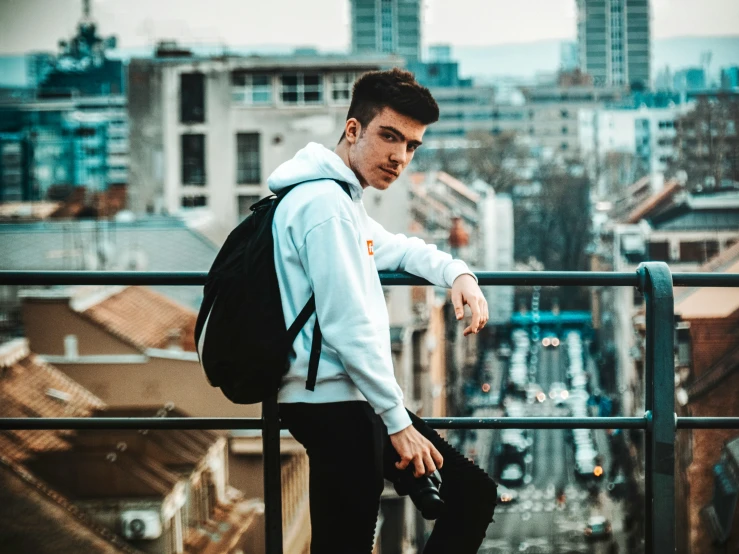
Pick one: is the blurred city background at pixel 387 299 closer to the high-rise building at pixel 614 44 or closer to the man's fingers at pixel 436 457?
the man's fingers at pixel 436 457

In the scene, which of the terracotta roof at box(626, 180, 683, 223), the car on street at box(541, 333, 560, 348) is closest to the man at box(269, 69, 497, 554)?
the terracotta roof at box(626, 180, 683, 223)

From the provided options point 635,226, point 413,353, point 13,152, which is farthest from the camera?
point 13,152

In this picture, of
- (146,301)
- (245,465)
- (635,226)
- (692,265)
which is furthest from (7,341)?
(635,226)

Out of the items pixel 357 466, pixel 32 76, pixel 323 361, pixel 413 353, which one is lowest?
pixel 413 353

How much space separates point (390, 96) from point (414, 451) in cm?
76

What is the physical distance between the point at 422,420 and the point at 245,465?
18.8 ft

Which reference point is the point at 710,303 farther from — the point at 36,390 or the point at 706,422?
the point at 706,422

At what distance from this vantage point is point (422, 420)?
233 centimetres

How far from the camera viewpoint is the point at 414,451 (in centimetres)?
208

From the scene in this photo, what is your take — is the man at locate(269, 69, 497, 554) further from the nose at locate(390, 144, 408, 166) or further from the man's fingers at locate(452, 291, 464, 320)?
the man's fingers at locate(452, 291, 464, 320)

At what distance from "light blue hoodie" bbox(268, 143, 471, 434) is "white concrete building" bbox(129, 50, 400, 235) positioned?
97.1ft

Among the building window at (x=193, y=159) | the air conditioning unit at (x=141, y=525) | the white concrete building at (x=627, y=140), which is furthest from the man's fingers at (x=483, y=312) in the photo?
the white concrete building at (x=627, y=140)

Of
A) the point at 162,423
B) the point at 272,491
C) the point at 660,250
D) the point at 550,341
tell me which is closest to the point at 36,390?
the point at 162,423

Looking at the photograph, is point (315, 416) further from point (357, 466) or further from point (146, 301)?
point (146, 301)
